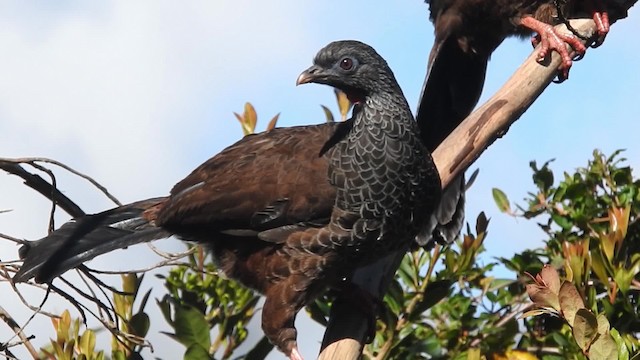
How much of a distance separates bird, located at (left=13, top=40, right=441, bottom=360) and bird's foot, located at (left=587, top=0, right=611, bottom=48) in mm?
963

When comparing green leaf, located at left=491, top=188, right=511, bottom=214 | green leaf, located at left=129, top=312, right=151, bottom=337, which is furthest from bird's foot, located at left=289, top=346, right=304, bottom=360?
green leaf, located at left=491, top=188, right=511, bottom=214

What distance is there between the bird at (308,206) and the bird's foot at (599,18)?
96 centimetres

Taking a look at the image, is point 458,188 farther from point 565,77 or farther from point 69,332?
point 69,332

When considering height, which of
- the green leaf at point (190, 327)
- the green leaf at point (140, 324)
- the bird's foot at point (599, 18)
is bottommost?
the green leaf at point (190, 327)

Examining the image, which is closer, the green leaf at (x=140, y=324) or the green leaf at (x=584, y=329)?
the green leaf at (x=584, y=329)

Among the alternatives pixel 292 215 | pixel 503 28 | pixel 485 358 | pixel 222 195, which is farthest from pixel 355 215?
pixel 503 28

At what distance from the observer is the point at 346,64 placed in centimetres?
372

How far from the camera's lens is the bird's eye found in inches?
146

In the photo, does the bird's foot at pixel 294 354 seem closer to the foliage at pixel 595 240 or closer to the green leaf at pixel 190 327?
the green leaf at pixel 190 327

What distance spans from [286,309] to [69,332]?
77cm

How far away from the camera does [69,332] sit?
372 cm

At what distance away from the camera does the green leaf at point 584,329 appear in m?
2.52

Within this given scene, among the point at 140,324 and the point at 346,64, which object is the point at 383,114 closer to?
the point at 346,64

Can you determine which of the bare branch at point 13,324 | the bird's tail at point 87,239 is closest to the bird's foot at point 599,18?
the bird's tail at point 87,239
